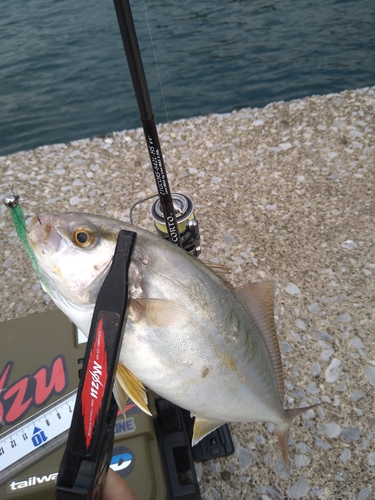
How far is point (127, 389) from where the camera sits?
147 centimetres

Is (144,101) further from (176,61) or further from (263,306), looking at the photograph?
(176,61)

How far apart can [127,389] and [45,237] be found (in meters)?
0.62

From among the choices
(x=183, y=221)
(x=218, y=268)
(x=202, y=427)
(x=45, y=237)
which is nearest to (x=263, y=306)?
(x=218, y=268)

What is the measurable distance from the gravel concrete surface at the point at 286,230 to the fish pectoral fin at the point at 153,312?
140 centimetres

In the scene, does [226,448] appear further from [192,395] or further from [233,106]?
[233,106]

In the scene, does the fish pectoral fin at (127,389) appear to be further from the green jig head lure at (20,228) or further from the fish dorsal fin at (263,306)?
the fish dorsal fin at (263,306)

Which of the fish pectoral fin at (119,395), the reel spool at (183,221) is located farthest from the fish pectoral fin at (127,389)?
the reel spool at (183,221)

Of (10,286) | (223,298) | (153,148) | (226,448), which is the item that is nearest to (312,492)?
(226,448)

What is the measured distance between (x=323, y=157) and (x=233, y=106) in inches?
167

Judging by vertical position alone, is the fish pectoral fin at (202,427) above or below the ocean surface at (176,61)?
above

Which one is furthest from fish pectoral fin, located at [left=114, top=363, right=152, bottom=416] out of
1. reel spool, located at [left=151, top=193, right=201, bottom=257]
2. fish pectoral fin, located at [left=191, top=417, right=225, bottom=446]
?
reel spool, located at [left=151, top=193, right=201, bottom=257]

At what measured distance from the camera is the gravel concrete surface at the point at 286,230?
94.2 inches

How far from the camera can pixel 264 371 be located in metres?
1.78

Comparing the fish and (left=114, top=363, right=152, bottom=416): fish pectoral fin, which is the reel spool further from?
(left=114, top=363, right=152, bottom=416): fish pectoral fin
